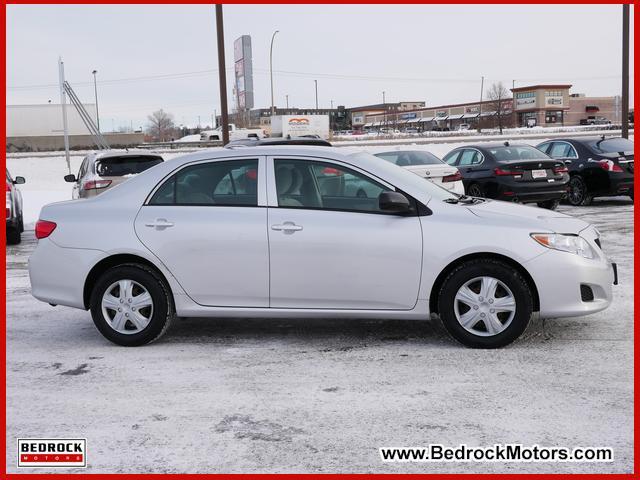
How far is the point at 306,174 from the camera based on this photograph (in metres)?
6.05

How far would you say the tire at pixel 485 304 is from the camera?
559 centimetres

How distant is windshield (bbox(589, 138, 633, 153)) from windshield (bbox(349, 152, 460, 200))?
11051 millimetres

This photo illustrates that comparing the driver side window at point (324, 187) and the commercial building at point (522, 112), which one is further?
the commercial building at point (522, 112)

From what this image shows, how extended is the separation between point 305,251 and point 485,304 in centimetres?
141

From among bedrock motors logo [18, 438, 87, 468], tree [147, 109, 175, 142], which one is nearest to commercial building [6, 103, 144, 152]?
tree [147, 109, 175, 142]

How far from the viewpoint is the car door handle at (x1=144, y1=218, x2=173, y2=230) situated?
6031 mm

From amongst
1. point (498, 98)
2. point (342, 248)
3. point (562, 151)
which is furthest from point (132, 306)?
point (498, 98)

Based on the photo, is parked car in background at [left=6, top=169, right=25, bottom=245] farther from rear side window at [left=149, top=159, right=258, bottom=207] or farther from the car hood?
the car hood

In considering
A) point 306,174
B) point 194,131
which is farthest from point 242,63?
point 306,174

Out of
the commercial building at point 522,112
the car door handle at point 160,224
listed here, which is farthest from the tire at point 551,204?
the commercial building at point 522,112

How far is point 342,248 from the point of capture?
5754 millimetres

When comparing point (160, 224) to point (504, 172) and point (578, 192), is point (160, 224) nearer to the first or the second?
point (504, 172)

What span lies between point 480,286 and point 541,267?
47 cm

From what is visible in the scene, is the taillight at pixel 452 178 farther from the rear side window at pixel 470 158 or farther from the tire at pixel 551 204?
the tire at pixel 551 204
